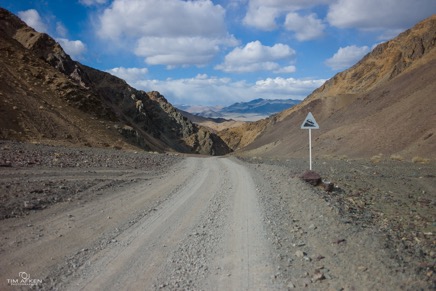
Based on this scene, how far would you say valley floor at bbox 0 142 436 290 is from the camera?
5645mm

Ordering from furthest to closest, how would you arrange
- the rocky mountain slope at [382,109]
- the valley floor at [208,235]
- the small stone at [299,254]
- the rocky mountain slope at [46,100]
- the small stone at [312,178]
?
1. the rocky mountain slope at [382,109]
2. the rocky mountain slope at [46,100]
3. the small stone at [312,178]
4. the small stone at [299,254]
5. the valley floor at [208,235]

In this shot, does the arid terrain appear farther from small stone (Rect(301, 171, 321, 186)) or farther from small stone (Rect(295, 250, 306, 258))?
small stone (Rect(301, 171, 321, 186))

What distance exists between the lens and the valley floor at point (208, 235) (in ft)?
18.5

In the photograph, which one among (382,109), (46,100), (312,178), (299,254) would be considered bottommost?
(299,254)

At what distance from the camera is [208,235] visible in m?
7.88

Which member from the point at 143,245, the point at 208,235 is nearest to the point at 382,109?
the point at 208,235

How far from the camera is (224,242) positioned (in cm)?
742

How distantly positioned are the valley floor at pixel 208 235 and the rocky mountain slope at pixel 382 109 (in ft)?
67.0

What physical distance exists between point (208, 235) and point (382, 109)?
42790 mm

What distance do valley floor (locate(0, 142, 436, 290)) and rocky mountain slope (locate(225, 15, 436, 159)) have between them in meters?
20.4

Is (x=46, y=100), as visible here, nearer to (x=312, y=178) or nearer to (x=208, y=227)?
(x=312, y=178)

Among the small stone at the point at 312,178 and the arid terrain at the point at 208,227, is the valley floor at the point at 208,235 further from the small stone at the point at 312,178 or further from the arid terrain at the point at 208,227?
the small stone at the point at 312,178

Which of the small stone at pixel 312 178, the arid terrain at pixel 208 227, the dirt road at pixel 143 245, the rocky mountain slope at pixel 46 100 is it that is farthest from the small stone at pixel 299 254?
the rocky mountain slope at pixel 46 100

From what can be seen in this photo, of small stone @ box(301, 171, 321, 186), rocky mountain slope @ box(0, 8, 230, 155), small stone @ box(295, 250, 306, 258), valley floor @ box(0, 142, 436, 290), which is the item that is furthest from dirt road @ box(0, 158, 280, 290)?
rocky mountain slope @ box(0, 8, 230, 155)
